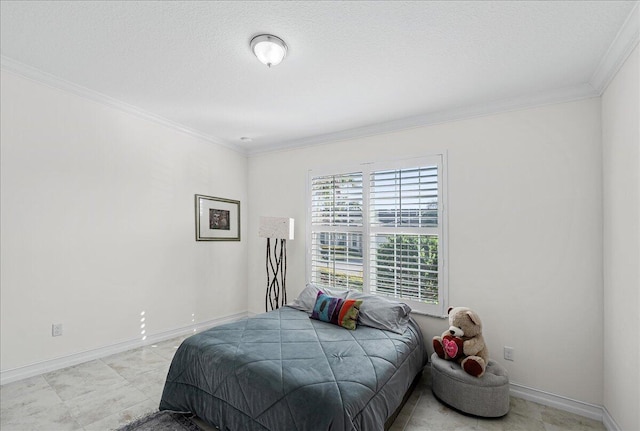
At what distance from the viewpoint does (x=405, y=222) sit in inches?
130

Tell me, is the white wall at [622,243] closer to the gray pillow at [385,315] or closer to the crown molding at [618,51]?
the crown molding at [618,51]

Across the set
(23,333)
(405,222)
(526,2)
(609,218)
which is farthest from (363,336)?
(23,333)

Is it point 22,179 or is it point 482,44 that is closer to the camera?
point 482,44

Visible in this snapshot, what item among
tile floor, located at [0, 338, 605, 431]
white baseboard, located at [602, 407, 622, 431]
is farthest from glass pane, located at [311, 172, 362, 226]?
white baseboard, located at [602, 407, 622, 431]

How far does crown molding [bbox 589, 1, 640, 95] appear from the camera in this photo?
1758mm

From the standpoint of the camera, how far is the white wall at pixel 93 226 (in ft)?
8.45

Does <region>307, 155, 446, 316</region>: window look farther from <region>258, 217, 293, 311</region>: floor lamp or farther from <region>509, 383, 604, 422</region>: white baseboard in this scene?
<region>509, 383, 604, 422</region>: white baseboard

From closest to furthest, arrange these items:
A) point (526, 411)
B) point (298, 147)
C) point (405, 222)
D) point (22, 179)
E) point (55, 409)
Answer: point (55, 409), point (526, 411), point (22, 179), point (405, 222), point (298, 147)

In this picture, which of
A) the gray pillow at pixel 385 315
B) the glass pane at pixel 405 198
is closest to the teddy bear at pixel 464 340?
the gray pillow at pixel 385 315

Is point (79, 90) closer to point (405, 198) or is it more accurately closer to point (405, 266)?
point (405, 198)

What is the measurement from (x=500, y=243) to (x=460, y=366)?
1.14 m

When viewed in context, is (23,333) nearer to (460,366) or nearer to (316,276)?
(316,276)

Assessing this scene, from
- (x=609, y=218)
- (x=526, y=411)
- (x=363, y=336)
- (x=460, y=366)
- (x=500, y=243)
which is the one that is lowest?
(x=526, y=411)

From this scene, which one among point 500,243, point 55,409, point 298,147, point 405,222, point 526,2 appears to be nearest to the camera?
point 526,2
